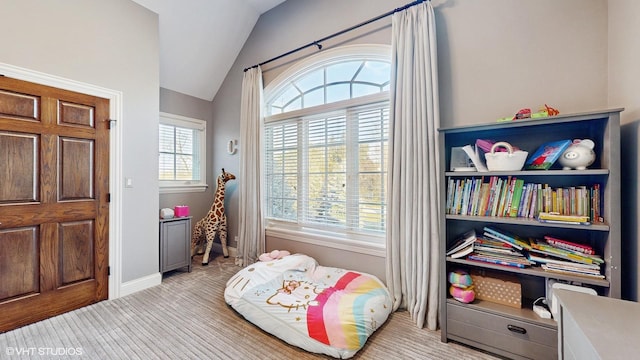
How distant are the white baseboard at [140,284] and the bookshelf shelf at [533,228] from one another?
2.96 m

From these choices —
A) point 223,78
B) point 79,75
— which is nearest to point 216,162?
point 223,78

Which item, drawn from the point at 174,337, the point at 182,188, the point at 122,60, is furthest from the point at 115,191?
the point at 174,337

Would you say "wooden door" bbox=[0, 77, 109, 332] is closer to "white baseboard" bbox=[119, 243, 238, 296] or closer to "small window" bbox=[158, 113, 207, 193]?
"white baseboard" bbox=[119, 243, 238, 296]

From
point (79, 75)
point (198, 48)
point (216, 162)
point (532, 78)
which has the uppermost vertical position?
point (198, 48)

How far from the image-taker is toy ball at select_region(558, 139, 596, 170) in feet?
4.99

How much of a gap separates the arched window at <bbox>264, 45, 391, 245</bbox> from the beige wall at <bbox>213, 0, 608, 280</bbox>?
0.30 m

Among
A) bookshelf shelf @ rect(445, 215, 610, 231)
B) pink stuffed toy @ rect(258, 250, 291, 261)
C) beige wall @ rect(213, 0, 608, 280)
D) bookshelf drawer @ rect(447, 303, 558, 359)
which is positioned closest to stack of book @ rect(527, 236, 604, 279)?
bookshelf shelf @ rect(445, 215, 610, 231)

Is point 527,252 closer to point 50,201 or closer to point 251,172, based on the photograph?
point 251,172

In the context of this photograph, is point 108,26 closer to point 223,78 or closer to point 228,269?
point 223,78

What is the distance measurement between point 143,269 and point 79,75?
2.05 meters

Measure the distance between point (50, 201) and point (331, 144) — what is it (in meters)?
2.70

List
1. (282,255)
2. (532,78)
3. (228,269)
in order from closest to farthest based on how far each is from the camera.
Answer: (532,78) → (282,255) → (228,269)

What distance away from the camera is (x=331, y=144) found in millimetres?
2992

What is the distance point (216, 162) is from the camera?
13.9 feet
